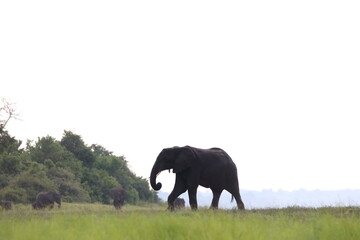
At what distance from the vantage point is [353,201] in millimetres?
17969

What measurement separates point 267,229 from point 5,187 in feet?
128

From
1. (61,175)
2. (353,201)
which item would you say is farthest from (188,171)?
(61,175)

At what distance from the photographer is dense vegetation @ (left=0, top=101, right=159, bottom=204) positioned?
157 feet

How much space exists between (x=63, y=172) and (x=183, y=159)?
119 ft

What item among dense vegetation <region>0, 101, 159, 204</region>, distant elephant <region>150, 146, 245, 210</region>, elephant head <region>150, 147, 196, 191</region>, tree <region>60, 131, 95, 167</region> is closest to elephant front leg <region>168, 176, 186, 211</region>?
distant elephant <region>150, 146, 245, 210</region>

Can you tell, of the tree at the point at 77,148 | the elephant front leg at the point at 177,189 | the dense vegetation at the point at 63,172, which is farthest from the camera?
the tree at the point at 77,148

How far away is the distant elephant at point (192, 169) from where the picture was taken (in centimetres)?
1953

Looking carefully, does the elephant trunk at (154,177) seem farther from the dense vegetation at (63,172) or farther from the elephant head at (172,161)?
the dense vegetation at (63,172)

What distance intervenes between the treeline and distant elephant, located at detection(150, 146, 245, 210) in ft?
75.1

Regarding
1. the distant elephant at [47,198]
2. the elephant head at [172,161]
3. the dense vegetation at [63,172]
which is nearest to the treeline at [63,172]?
the dense vegetation at [63,172]

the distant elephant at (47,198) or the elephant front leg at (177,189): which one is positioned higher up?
the distant elephant at (47,198)

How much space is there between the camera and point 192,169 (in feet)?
64.5

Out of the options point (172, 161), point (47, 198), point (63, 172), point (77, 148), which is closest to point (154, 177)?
point (172, 161)

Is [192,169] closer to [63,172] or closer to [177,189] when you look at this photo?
[177,189]
